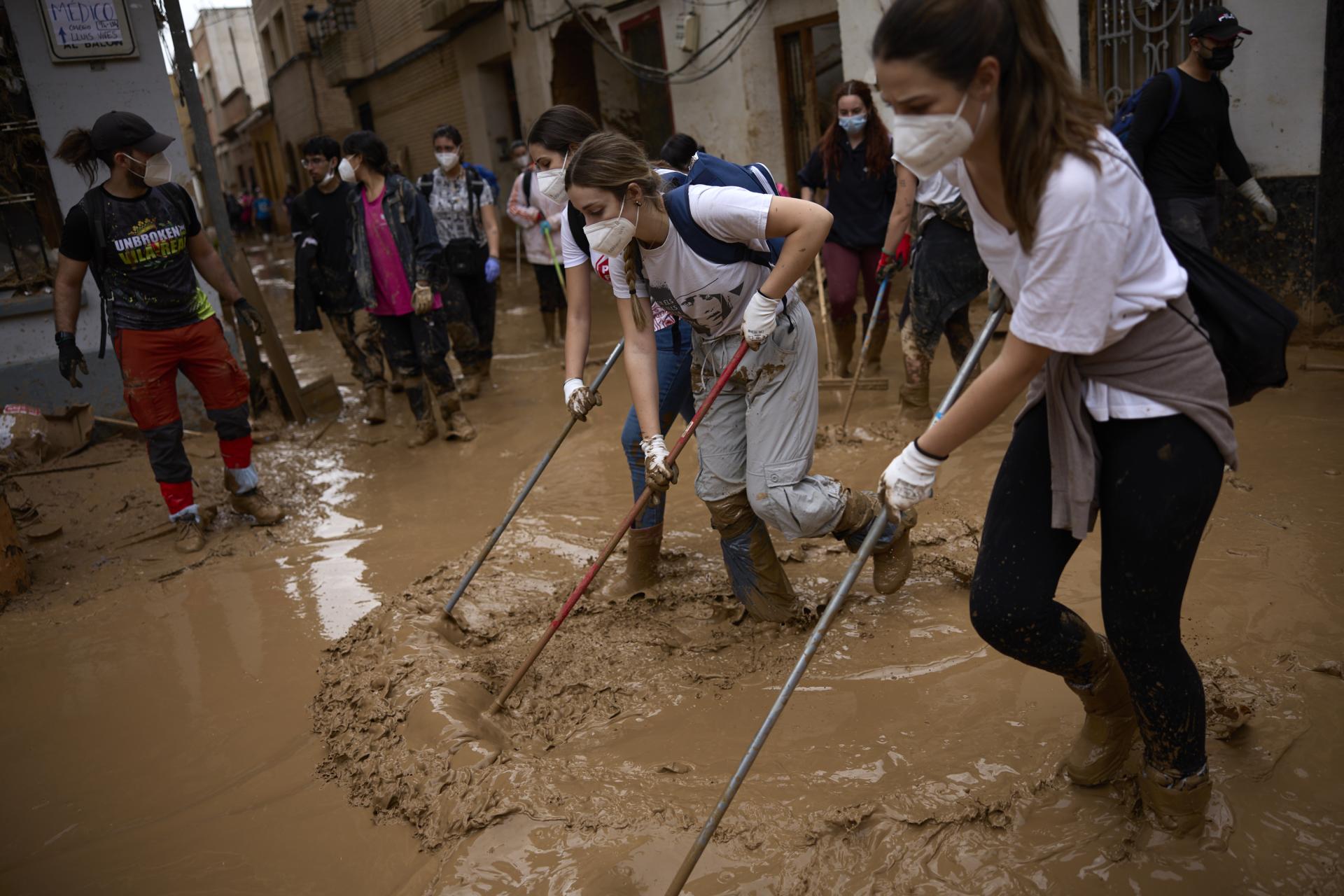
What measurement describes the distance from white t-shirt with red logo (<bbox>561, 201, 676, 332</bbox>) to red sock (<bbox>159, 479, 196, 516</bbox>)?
254cm

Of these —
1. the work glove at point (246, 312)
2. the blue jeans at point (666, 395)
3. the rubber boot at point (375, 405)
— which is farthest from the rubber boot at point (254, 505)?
the blue jeans at point (666, 395)

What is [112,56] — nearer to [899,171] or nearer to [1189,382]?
[899,171]

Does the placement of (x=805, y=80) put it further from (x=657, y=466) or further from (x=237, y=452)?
(x=657, y=466)

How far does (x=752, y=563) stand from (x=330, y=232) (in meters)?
4.68

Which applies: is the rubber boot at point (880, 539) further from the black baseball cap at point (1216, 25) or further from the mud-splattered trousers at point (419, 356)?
the mud-splattered trousers at point (419, 356)

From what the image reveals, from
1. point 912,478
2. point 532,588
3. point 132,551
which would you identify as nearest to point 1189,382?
point 912,478

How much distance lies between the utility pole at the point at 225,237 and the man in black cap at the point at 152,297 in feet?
4.76

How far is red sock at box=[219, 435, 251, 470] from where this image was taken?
4902 millimetres

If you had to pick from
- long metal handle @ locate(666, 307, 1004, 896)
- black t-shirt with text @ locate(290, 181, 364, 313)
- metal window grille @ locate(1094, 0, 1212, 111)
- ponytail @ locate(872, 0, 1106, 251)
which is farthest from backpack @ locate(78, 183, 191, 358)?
metal window grille @ locate(1094, 0, 1212, 111)

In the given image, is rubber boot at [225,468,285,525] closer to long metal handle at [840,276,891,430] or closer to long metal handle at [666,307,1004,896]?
long metal handle at [840,276,891,430]

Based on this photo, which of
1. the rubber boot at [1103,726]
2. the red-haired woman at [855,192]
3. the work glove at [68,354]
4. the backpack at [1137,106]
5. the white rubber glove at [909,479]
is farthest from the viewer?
the red-haired woman at [855,192]

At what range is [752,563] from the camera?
3.22m

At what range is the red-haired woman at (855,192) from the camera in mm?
5543

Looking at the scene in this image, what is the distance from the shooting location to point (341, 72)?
20609 mm
